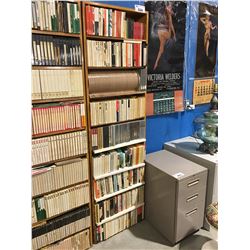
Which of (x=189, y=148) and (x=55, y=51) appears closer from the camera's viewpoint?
(x=55, y=51)

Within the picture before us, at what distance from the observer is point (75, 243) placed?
6.08ft

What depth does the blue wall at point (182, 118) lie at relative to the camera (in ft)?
7.80

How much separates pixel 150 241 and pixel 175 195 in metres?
0.57

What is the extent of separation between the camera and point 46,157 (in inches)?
61.9

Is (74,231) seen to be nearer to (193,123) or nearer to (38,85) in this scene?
(38,85)

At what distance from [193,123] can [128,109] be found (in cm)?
125

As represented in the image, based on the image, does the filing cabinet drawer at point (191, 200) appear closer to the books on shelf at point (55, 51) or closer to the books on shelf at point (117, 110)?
the books on shelf at point (117, 110)

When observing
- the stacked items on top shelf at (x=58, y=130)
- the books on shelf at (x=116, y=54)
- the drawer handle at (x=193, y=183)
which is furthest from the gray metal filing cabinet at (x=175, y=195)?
the books on shelf at (x=116, y=54)

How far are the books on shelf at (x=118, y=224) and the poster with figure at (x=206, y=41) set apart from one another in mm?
1800

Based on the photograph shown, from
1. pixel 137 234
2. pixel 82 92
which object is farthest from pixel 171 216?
pixel 82 92

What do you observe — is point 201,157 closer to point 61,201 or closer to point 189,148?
point 189,148

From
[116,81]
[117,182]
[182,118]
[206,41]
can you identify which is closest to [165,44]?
[206,41]

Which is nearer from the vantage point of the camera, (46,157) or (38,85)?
(38,85)

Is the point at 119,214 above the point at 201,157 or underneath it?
underneath
